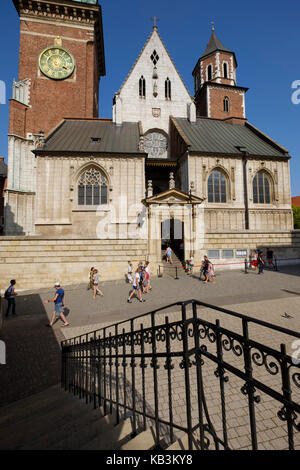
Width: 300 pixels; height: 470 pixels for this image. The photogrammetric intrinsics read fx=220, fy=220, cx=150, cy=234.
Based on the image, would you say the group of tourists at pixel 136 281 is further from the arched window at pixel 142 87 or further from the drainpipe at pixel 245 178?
the arched window at pixel 142 87

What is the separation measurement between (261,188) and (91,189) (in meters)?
17.4

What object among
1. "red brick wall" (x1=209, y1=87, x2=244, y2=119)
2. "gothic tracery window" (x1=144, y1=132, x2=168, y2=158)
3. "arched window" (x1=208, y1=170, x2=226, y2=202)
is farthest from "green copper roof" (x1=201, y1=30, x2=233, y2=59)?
"arched window" (x1=208, y1=170, x2=226, y2=202)

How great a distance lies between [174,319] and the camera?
265 inches

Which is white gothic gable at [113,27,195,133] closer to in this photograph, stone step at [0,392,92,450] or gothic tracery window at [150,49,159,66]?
gothic tracery window at [150,49,159,66]

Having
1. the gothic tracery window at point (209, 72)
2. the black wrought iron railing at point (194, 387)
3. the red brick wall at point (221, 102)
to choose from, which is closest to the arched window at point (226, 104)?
the red brick wall at point (221, 102)

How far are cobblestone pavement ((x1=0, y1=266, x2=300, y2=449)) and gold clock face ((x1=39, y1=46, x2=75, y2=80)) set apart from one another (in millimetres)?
25739

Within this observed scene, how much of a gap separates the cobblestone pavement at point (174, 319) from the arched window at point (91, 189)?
30.7 ft

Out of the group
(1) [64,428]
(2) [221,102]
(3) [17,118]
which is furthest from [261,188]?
(3) [17,118]

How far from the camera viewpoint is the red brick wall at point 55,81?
984 inches

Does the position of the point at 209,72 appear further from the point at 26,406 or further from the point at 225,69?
the point at 26,406

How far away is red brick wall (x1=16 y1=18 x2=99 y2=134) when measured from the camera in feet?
82.0

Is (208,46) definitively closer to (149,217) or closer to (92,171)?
(92,171)

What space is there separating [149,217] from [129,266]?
13.7ft
